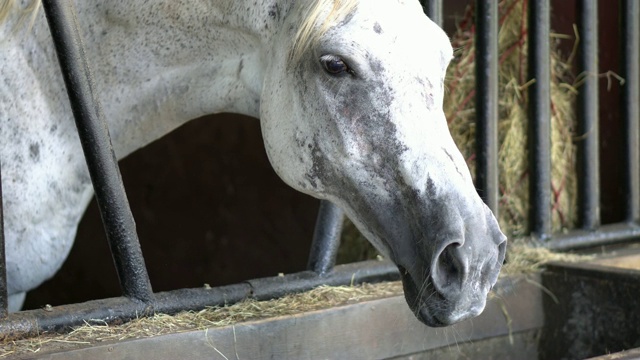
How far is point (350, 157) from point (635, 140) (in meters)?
1.30

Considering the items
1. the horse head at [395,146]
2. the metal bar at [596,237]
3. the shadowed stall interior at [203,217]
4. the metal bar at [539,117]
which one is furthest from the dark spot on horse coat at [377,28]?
the shadowed stall interior at [203,217]

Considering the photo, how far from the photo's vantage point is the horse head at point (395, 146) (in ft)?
4.35

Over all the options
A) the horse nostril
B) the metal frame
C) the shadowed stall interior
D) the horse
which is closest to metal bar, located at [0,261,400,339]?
the metal frame

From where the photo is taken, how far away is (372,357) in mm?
A: 1684

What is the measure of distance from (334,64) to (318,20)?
0.08 m

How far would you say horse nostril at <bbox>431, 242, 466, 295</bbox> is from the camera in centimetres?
130

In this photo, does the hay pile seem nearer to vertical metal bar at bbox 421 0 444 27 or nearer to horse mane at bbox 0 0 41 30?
vertical metal bar at bbox 421 0 444 27

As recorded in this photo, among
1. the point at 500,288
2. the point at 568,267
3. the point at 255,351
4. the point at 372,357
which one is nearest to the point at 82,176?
the point at 255,351

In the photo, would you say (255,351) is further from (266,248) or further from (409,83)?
(266,248)

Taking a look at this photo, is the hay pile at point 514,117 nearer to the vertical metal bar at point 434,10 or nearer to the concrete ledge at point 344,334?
the vertical metal bar at point 434,10

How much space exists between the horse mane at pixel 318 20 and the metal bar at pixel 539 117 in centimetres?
92

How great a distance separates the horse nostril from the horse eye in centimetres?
34

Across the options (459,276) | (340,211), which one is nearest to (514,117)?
(340,211)

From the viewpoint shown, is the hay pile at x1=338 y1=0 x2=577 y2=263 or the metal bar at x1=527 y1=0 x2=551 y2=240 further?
the hay pile at x1=338 y1=0 x2=577 y2=263
